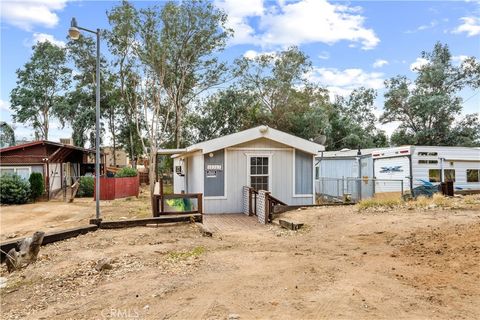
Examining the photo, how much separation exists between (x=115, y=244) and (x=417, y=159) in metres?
12.0

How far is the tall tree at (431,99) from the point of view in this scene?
26.7m

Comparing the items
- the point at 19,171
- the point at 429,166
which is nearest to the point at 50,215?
the point at 19,171

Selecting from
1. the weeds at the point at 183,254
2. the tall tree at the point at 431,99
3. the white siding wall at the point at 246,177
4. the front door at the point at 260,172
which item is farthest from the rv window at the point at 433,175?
the tall tree at the point at 431,99

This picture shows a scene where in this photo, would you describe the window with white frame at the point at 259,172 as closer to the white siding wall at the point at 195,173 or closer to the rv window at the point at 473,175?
the white siding wall at the point at 195,173

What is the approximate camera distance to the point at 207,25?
83.6ft

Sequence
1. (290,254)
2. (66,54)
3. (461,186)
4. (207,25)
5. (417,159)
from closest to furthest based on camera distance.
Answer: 1. (290,254)
2. (417,159)
3. (461,186)
4. (207,25)
5. (66,54)

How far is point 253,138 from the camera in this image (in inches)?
474

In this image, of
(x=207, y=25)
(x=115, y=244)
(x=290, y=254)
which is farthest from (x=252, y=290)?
(x=207, y=25)

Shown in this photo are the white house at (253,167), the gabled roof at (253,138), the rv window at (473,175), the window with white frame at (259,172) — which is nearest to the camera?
the gabled roof at (253,138)

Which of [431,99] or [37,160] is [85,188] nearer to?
[37,160]

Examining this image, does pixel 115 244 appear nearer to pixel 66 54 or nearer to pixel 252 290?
pixel 252 290

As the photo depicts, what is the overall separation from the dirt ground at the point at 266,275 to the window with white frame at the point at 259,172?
12.8 ft

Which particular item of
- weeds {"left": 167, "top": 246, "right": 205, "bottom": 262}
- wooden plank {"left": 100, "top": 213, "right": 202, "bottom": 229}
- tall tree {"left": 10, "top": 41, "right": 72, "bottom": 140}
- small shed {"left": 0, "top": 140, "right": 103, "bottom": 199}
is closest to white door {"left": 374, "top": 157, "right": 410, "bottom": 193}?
wooden plank {"left": 100, "top": 213, "right": 202, "bottom": 229}

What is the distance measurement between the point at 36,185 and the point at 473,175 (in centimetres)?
2196
